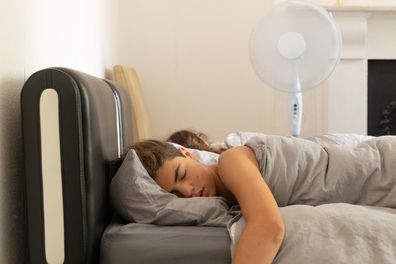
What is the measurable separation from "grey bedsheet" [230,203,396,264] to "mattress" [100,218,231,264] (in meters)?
0.04

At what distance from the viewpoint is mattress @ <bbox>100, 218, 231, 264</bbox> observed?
1017 millimetres

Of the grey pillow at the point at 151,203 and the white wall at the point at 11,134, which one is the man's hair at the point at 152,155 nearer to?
the grey pillow at the point at 151,203

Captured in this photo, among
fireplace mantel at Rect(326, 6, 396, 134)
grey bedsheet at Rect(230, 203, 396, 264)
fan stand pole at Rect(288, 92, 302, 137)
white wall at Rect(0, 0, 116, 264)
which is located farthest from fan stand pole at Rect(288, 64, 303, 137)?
grey bedsheet at Rect(230, 203, 396, 264)

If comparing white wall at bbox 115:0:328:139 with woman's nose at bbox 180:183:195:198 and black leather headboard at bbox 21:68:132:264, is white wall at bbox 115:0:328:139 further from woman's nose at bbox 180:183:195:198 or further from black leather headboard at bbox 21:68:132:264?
black leather headboard at bbox 21:68:132:264

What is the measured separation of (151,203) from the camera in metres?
1.15

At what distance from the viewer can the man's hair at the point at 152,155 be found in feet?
4.22

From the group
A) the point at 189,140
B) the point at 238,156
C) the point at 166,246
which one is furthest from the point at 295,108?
the point at 166,246

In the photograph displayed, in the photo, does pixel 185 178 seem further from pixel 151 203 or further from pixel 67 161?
pixel 67 161

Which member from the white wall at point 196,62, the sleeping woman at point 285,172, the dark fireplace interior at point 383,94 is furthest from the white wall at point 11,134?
the dark fireplace interior at point 383,94

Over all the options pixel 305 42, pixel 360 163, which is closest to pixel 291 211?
pixel 360 163

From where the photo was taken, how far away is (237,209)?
122 cm

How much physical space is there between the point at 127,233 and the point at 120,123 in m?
0.63

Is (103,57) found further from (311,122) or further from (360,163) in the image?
(360,163)

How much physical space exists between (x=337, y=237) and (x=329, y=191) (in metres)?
0.25
